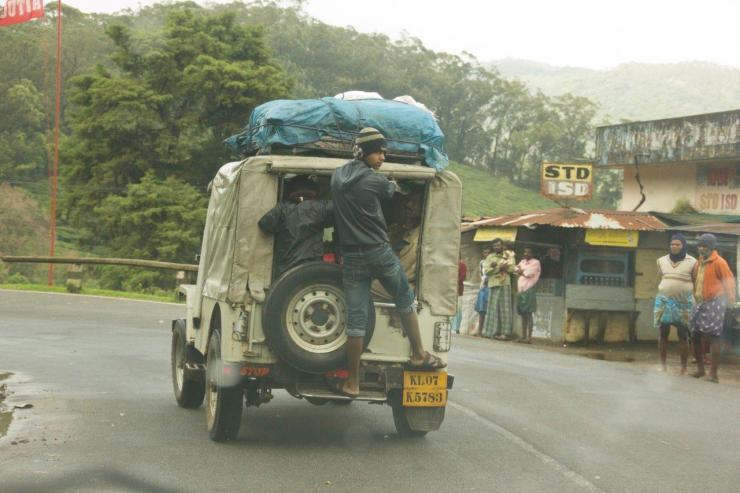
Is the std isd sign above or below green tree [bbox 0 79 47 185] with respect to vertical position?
below

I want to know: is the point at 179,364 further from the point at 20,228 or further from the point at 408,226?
the point at 20,228

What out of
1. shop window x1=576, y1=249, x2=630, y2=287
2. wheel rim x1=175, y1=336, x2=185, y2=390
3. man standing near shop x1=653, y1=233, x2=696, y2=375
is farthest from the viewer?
shop window x1=576, y1=249, x2=630, y2=287

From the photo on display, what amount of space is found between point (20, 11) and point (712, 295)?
32889mm

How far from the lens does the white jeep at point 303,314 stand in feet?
25.7

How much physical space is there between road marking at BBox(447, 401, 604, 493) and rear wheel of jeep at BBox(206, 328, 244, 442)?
2215mm

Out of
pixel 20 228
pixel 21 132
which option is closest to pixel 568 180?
pixel 20 228

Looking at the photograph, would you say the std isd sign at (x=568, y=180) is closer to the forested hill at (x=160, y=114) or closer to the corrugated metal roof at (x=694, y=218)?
the corrugated metal roof at (x=694, y=218)

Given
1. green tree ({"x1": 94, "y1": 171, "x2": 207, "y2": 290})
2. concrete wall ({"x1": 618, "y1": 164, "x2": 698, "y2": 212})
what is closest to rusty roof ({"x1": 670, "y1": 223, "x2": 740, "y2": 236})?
concrete wall ({"x1": 618, "y1": 164, "x2": 698, "y2": 212})

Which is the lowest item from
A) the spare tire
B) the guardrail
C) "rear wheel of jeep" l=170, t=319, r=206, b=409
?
"rear wheel of jeep" l=170, t=319, r=206, b=409

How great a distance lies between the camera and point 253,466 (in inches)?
288

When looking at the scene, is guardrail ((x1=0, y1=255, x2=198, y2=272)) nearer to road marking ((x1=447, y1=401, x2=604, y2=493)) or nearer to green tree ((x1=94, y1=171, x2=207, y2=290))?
green tree ((x1=94, y1=171, x2=207, y2=290))

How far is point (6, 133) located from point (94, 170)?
30.5 meters

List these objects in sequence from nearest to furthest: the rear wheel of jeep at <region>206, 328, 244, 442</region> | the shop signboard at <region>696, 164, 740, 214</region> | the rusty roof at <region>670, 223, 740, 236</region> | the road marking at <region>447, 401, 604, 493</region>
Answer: the road marking at <region>447, 401, 604, 493</region> < the rear wheel of jeep at <region>206, 328, 244, 442</region> < the rusty roof at <region>670, 223, 740, 236</region> < the shop signboard at <region>696, 164, 740, 214</region>

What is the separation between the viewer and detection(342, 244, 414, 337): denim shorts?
25.5ft
